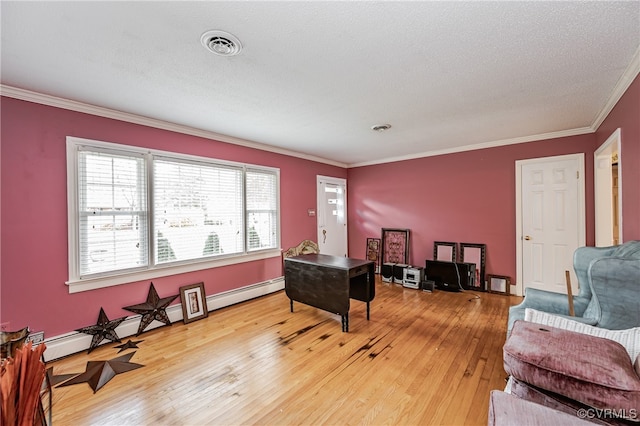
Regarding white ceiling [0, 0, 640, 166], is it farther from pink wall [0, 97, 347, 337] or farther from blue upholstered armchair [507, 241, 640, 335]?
blue upholstered armchair [507, 241, 640, 335]

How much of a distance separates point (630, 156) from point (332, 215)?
4178 mm

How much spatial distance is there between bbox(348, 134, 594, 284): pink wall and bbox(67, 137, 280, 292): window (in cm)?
241

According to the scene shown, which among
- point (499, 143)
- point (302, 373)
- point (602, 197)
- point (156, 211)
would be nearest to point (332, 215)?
point (499, 143)

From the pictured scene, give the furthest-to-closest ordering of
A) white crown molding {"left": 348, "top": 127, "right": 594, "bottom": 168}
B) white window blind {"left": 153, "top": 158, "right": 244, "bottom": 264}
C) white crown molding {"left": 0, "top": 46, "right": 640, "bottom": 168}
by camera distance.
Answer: white crown molding {"left": 348, "top": 127, "right": 594, "bottom": 168}, white window blind {"left": 153, "top": 158, "right": 244, "bottom": 264}, white crown molding {"left": 0, "top": 46, "right": 640, "bottom": 168}

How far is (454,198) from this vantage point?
4648 millimetres

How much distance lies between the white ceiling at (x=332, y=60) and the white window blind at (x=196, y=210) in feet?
2.15

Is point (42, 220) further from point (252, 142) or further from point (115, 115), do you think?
point (252, 142)

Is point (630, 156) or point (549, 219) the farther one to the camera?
point (549, 219)

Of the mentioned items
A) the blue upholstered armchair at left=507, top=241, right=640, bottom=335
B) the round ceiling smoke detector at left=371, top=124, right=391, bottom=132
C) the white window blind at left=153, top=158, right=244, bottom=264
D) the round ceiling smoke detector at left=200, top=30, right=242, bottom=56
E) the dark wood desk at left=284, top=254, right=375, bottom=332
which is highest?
the round ceiling smoke detector at left=371, top=124, right=391, bottom=132

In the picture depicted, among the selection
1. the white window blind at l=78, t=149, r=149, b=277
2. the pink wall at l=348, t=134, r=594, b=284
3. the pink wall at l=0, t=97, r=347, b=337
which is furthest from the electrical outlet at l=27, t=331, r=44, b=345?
the pink wall at l=348, t=134, r=594, b=284

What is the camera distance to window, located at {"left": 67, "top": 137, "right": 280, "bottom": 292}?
263 cm

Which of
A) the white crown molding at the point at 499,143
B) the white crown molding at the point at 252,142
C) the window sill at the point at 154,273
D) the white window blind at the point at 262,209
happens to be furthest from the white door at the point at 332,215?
the window sill at the point at 154,273

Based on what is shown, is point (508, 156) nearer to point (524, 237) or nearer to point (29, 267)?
point (524, 237)

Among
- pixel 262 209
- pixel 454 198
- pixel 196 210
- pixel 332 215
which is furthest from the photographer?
pixel 332 215
